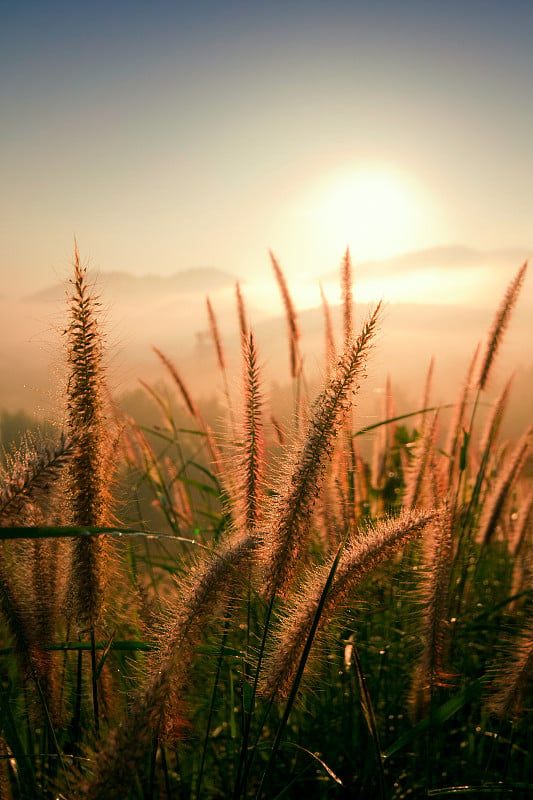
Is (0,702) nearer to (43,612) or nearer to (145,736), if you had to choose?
(43,612)

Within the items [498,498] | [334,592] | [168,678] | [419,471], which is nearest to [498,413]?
[498,498]

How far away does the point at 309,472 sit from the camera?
1482 mm

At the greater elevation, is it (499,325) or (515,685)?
(499,325)

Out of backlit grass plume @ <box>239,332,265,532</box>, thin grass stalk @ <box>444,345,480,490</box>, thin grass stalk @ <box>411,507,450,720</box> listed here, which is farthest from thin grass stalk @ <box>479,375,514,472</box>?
backlit grass plume @ <box>239,332,265,532</box>

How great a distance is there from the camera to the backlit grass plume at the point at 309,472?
1.48 metres

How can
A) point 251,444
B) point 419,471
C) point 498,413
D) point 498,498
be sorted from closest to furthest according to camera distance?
1. point 251,444
2. point 419,471
3. point 498,498
4. point 498,413

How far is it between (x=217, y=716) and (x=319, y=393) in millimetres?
2338

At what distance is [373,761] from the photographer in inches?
92.7

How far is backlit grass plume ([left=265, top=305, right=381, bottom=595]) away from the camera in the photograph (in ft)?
4.84

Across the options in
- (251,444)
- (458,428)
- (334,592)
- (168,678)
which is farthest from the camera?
(458,428)

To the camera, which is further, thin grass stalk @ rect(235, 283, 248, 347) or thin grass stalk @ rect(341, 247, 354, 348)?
thin grass stalk @ rect(235, 283, 248, 347)

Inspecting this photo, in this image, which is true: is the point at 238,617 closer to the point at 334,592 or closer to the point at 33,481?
the point at 334,592

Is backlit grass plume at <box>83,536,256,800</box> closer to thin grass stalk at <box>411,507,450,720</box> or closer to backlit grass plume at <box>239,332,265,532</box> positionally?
backlit grass plume at <box>239,332,265,532</box>

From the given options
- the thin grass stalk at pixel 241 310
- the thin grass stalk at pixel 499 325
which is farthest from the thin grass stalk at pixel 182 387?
the thin grass stalk at pixel 499 325
